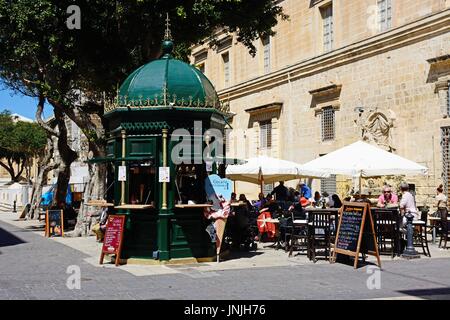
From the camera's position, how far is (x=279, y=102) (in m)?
28.4

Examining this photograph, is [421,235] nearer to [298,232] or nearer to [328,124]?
[298,232]

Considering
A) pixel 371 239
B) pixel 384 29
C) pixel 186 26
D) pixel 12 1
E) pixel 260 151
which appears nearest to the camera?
pixel 371 239

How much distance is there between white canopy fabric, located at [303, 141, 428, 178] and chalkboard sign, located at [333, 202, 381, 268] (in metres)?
1.99

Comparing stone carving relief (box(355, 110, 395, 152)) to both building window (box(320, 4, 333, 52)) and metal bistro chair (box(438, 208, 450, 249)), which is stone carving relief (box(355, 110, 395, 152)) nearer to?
building window (box(320, 4, 333, 52))

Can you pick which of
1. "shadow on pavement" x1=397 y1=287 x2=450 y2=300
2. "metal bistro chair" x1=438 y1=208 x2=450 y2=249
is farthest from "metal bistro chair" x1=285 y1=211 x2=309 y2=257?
"shadow on pavement" x1=397 y1=287 x2=450 y2=300

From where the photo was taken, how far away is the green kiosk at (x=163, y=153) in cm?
1174

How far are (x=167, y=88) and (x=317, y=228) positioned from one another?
14.3ft

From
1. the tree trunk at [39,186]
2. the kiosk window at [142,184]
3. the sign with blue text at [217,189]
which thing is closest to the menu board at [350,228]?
the sign with blue text at [217,189]

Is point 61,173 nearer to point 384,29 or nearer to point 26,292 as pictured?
point 384,29

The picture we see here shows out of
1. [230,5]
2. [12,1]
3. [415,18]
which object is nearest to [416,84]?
[415,18]

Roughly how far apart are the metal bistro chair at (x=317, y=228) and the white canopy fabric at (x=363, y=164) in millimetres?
1762

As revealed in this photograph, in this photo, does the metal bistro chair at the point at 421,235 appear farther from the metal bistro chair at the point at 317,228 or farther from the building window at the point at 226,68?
the building window at the point at 226,68

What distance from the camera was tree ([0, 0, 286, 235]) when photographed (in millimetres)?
17422
